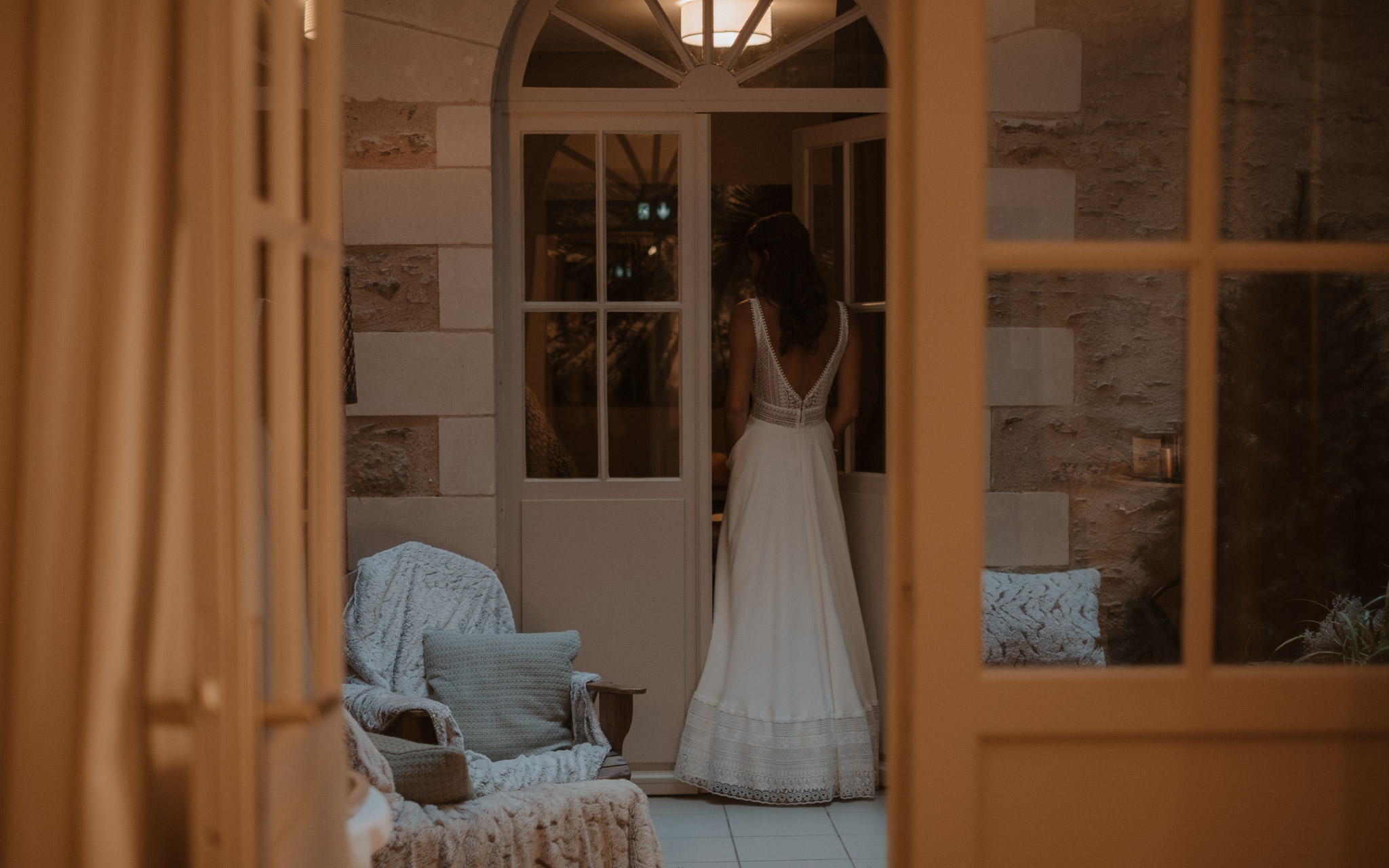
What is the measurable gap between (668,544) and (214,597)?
2692 millimetres

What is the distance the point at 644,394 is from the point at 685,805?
146 centimetres

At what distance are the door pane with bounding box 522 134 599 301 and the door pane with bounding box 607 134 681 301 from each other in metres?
0.07

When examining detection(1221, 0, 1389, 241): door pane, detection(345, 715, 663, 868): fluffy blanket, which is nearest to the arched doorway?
detection(345, 715, 663, 868): fluffy blanket

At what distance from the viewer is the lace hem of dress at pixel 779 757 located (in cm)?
356

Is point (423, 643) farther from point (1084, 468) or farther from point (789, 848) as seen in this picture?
point (1084, 468)

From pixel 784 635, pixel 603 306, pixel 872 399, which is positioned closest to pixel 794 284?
pixel 872 399

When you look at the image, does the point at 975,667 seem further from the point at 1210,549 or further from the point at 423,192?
the point at 423,192

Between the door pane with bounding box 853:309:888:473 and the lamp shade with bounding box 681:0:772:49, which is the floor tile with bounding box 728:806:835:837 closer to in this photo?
the door pane with bounding box 853:309:888:473

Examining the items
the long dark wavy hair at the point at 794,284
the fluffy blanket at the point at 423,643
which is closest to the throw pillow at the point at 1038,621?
the fluffy blanket at the point at 423,643

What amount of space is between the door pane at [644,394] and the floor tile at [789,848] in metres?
1.28

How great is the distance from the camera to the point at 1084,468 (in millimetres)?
Result: 1695

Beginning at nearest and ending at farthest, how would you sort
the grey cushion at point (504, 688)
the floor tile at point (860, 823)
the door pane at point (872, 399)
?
the grey cushion at point (504, 688), the floor tile at point (860, 823), the door pane at point (872, 399)

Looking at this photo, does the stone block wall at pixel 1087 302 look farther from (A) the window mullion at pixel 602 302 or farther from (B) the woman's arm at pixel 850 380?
(A) the window mullion at pixel 602 302

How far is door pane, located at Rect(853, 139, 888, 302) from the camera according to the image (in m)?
3.83
